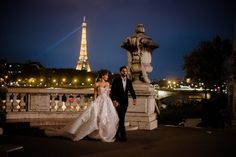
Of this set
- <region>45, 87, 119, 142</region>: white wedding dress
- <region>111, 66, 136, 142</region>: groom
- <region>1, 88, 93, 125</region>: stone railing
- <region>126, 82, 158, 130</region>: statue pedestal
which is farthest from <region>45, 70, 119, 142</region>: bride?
<region>1, 88, 93, 125</region>: stone railing

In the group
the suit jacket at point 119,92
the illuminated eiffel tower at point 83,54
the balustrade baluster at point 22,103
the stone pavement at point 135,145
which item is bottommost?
the stone pavement at point 135,145

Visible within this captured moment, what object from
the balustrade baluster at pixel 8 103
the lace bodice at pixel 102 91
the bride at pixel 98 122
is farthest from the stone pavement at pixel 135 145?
the balustrade baluster at pixel 8 103

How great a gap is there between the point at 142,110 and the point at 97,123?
10.9 feet

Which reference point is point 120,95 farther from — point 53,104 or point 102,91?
point 53,104

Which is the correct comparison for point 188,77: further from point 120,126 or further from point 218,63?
point 120,126

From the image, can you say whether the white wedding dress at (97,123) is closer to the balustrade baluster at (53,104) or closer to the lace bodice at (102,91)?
the lace bodice at (102,91)

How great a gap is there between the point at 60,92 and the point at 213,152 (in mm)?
7212

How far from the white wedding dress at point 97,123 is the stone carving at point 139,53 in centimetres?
344

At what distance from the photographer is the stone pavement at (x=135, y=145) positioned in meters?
8.99

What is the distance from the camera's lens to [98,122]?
1105cm

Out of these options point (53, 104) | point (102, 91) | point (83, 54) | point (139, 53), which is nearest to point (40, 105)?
point (53, 104)

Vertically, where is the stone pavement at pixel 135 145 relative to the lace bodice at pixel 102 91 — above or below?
below

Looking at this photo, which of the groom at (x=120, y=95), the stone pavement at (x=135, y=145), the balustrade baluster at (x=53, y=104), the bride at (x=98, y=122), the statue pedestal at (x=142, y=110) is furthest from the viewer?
the balustrade baluster at (x=53, y=104)

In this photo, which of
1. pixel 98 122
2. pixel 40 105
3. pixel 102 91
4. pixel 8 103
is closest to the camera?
pixel 98 122
